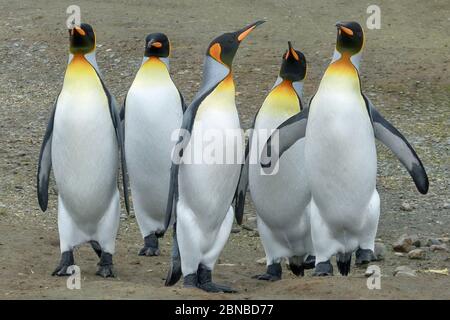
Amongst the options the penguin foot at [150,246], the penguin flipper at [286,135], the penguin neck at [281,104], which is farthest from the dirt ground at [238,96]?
the penguin neck at [281,104]

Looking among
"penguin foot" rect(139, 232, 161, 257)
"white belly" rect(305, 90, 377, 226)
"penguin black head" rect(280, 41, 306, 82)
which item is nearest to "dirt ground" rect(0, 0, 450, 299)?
"penguin foot" rect(139, 232, 161, 257)

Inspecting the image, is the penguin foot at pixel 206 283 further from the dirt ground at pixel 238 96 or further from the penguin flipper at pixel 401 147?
the penguin flipper at pixel 401 147

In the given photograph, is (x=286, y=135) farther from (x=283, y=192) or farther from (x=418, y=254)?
(x=418, y=254)

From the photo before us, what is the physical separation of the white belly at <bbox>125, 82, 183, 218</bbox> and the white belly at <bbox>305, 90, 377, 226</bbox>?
1.27 m

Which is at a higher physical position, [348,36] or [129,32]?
[129,32]

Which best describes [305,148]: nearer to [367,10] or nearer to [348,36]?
[348,36]

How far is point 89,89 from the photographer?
607 centimetres

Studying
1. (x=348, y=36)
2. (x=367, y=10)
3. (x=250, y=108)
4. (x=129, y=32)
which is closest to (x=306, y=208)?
(x=348, y=36)

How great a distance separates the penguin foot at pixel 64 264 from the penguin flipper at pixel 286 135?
116 cm

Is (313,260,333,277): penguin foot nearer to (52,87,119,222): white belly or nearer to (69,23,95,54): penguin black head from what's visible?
(52,87,119,222): white belly

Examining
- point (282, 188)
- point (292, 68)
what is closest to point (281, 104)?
point (292, 68)

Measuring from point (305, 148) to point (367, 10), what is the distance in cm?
784

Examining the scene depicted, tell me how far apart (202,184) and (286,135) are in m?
0.67
